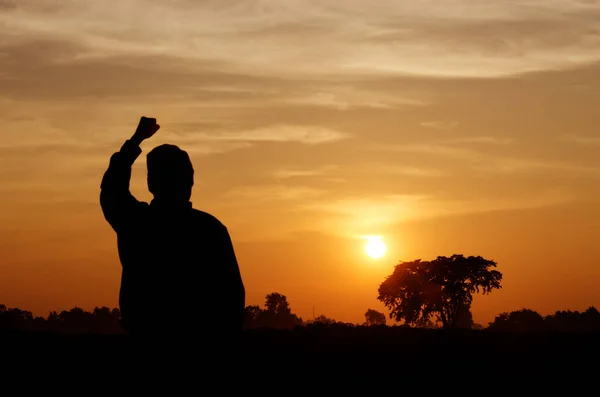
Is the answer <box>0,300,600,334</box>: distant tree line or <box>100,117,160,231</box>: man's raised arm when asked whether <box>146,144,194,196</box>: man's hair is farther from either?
<box>0,300,600,334</box>: distant tree line

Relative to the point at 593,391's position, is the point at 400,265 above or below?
above

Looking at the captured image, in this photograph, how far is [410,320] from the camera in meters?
100

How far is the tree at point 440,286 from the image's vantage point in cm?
9606

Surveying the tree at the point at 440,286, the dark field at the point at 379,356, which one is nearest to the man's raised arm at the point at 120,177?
the dark field at the point at 379,356

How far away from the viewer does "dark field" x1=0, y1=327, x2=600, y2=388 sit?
17453 mm

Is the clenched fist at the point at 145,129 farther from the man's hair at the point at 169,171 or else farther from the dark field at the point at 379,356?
the dark field at the point at 379,356

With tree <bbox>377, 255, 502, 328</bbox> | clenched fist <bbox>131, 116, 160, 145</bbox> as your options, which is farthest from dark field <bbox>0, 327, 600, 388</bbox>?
tree <bbox>377, 255, 502, 328</bbox>

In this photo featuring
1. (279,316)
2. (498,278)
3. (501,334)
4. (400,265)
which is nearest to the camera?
(501,334)

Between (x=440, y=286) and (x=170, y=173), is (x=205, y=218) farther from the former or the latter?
(x=440, y=286)

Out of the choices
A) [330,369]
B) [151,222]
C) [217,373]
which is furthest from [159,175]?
[330,369]

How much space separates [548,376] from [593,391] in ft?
3.43

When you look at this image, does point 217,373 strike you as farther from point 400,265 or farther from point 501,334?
point 400,265

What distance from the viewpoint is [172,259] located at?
18.5 feet

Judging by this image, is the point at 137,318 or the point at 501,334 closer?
the point at 137,318
